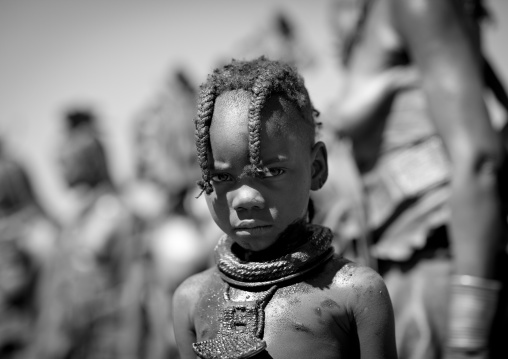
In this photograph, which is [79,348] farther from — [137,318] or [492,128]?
[492,128]

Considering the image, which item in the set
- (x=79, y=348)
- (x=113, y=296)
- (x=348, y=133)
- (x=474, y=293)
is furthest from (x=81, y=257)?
(x=474, y=293)

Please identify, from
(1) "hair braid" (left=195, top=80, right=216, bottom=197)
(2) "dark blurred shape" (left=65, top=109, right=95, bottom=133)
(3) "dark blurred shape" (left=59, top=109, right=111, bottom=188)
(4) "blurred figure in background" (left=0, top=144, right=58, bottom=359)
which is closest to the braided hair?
(1) "hair braid" (left=195, top=80, right=216, bottom=197)

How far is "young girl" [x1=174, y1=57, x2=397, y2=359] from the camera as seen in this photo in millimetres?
1820

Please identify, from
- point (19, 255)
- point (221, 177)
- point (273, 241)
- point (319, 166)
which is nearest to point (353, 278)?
point (273, 241)

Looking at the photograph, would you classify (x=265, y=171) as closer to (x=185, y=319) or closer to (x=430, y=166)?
(x=185, y=319)

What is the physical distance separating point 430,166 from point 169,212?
162 inches

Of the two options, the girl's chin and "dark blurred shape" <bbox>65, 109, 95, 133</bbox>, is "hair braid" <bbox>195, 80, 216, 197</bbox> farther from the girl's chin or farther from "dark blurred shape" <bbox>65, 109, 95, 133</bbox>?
"dark blurred shape" <bbox>65, 109, 95, 133</bbox>

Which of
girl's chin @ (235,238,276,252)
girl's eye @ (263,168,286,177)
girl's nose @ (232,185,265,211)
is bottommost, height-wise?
girl's chin @ (235,238,276,252)

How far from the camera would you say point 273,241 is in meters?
1.91

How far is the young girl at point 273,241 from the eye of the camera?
5.97 feet

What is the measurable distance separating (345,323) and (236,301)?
13.2 inches

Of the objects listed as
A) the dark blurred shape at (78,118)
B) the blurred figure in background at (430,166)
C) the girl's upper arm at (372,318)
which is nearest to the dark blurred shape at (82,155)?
the dark blurred shape at (78,118)

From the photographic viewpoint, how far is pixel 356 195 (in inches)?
124

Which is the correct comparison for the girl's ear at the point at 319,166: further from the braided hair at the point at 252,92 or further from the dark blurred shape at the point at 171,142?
the dark blurred shape at the point at 171,142
